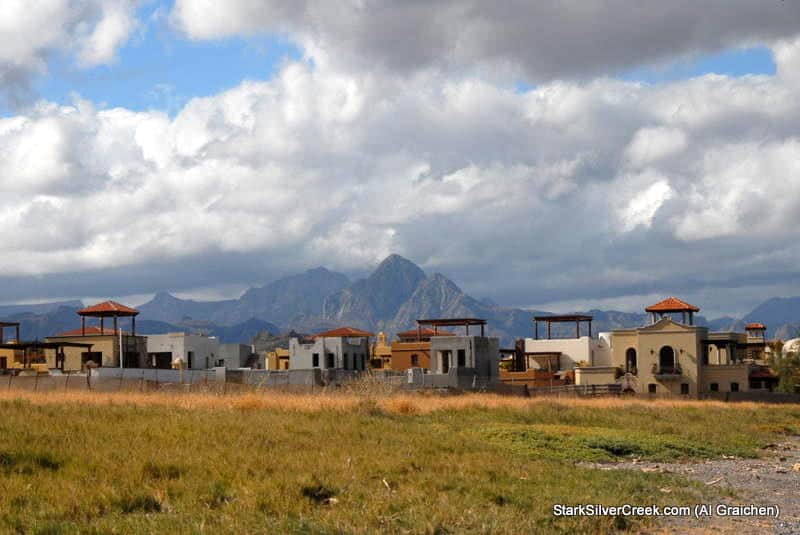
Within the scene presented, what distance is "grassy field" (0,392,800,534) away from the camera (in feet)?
50.1

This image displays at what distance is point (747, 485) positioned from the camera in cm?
2228

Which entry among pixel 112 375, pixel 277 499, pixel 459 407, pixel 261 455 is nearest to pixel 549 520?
pixel 277 499

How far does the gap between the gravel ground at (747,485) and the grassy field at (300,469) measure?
84cm

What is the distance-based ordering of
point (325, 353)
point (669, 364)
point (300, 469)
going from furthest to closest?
point (325, 353) < point (669, 364) < point (300, 469)

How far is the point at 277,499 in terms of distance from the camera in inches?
644

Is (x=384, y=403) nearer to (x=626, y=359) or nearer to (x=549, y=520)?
(x=549, y=520)

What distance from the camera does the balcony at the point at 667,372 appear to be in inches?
3110

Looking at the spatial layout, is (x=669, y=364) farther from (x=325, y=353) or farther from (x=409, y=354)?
(x=325, y=353)

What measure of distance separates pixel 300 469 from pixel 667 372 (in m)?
64.9

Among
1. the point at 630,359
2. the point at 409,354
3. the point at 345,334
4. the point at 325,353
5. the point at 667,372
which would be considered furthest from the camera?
the point at 345,334

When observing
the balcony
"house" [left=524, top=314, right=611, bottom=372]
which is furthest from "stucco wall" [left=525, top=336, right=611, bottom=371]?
the balcony

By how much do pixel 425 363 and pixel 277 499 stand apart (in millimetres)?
72247

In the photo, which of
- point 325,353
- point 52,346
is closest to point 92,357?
point 52,346

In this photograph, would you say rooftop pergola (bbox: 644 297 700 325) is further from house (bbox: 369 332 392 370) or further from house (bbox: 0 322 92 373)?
house (bbox: 0 322 92 373)
